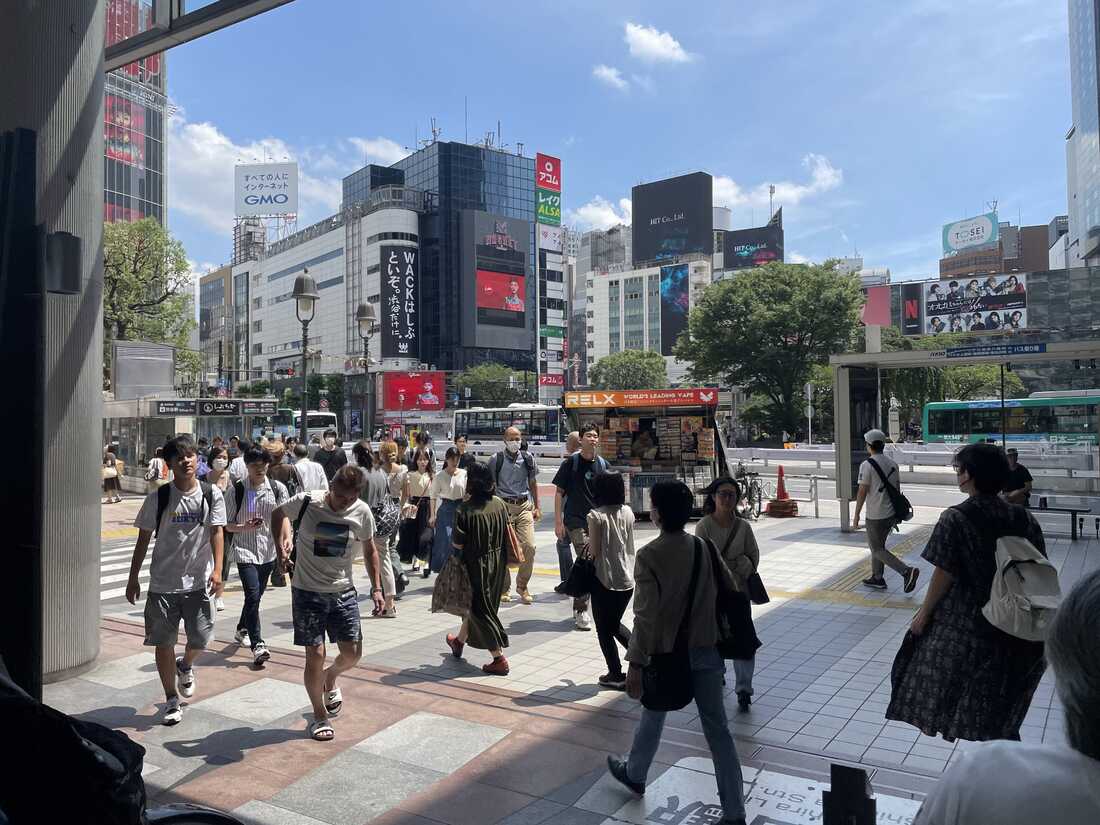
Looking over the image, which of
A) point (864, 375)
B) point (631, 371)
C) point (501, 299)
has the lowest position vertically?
point (864, 375)

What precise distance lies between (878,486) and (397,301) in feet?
282

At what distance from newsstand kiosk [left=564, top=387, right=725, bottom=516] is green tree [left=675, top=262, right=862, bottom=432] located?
29.1 meters

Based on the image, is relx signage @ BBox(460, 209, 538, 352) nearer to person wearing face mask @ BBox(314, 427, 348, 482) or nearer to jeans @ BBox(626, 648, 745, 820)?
person wearing face mask @ BBox(314, 427, 348, 482)

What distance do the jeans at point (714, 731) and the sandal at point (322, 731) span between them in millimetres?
2054

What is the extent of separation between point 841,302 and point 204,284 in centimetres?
12131

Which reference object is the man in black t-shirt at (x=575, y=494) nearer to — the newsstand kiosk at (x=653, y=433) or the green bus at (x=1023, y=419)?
the newsstand kiosk at (x=653, y=433)

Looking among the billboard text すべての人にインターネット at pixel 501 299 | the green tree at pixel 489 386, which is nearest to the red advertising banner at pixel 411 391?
the green tree at pixel 489 386

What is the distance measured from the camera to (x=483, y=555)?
20.9 ft

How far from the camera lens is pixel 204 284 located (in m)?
138

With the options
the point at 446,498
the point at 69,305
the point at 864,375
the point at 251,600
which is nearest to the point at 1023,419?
the point at 864,375

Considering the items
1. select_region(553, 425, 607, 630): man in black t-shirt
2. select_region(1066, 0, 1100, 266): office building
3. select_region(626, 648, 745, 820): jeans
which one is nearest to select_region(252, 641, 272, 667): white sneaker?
select_region(553, 425, 607, 630): man in black t-shirt

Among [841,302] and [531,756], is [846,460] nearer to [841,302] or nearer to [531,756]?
[531,756]

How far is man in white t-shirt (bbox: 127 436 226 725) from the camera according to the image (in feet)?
17.5

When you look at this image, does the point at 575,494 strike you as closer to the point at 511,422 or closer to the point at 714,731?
the point at 714,731
